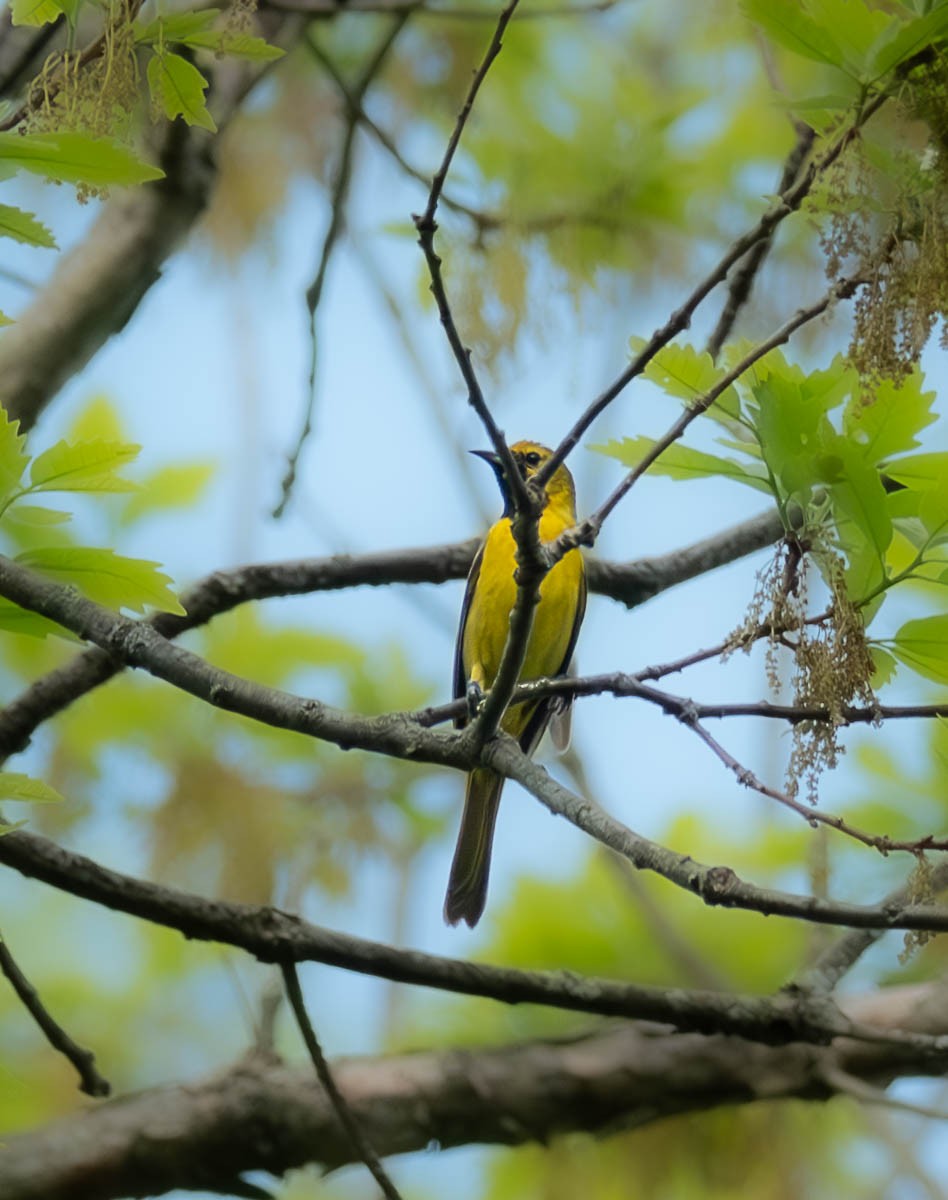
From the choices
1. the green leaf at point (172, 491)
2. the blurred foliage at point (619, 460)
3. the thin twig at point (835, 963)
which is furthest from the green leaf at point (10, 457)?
the thin twig at point (835, 963)

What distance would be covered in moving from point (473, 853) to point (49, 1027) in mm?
1766

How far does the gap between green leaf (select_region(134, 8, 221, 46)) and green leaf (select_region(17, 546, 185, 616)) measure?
34.4 inches

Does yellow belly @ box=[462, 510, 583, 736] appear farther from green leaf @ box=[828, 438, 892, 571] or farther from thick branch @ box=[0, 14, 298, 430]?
green leaf @ box=[828, 438, 892, 571]

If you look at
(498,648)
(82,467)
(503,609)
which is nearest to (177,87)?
(82,467)

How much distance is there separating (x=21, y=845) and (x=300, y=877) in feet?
5.94

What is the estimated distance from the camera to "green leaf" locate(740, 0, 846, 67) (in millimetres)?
2170

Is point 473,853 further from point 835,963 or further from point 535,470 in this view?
point 535,470

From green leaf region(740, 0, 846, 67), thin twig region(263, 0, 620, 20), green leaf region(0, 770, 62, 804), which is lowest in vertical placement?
green leaf region(0, 770, 62, 804)

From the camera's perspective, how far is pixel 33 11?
2.20 metres

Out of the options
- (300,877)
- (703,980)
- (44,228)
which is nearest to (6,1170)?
(300,877)

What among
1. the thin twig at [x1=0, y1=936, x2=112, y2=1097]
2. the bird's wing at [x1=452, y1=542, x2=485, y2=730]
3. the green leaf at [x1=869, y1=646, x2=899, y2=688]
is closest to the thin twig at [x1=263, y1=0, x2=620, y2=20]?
the bird's wing at [x1=452, y1=542, x2=485, y2=730]

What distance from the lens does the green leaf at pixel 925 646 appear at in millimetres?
2219

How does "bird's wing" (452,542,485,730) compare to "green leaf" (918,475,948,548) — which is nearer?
"green leaf" (918,475,948,548)

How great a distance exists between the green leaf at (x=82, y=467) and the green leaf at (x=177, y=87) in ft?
1.87
